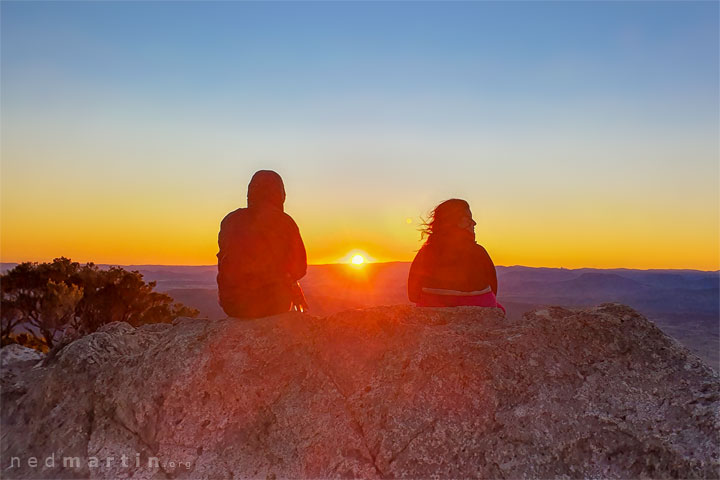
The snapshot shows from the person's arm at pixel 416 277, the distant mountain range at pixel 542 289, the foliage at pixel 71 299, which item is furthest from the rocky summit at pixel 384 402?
the distant mountain range at pixel 542 289

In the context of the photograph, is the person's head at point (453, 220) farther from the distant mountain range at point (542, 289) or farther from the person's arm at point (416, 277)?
the distant mountain range at point (542, 289)

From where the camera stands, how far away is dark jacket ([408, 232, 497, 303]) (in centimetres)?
681

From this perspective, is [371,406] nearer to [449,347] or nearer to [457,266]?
[449,347]

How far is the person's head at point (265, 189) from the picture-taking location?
662 cm

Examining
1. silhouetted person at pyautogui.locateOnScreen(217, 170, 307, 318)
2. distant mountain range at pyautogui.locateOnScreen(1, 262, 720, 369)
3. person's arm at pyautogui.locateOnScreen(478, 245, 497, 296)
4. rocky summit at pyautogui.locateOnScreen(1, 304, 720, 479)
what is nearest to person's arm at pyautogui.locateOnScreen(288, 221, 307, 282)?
silhouetted person at pyautogui.locateOnScreen(217, 170, 307, 318)

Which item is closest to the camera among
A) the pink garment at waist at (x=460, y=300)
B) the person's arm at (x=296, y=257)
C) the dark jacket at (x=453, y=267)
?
the person's arm at (x=296, y=257)

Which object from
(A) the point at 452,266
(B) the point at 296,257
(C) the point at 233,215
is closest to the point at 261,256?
(B) the point at 296,257

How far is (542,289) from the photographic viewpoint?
401ft

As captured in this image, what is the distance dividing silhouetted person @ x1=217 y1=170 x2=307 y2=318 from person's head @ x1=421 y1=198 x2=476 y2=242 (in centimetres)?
182

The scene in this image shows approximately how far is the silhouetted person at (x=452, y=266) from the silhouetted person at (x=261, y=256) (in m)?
1.55

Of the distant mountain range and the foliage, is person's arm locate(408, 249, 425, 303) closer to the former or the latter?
the foliage

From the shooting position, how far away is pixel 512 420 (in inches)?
158

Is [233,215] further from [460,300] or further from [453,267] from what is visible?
[460,300]

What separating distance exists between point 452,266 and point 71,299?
13.0 m
